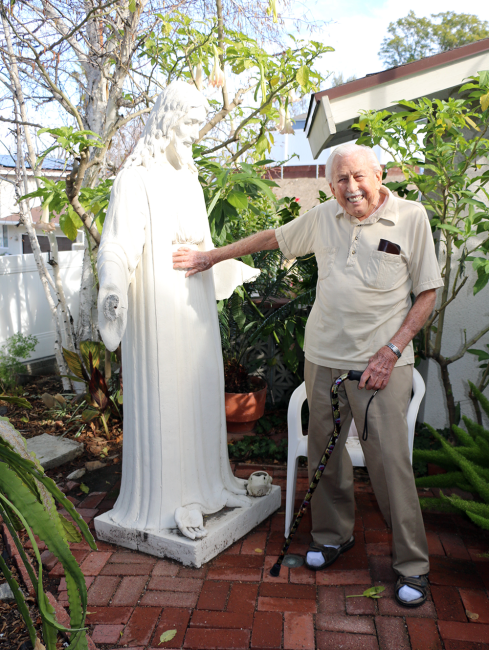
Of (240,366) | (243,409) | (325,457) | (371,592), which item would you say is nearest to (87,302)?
(240,366)

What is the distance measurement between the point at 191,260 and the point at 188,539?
149 centimetres

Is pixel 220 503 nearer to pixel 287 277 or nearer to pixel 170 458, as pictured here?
pixel 170 458

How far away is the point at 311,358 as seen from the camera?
110 inches

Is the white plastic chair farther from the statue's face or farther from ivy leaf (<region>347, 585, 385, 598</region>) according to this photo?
the statue's face

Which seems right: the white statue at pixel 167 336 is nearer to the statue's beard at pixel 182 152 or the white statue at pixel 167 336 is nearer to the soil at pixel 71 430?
the statue's beard at pixel 182 152

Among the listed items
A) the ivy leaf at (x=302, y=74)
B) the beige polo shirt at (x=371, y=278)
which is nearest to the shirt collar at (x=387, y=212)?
the beige polo shirt at (x=371, y=278)

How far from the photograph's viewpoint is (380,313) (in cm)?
255

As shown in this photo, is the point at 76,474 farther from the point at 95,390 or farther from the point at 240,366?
the point at 240,366

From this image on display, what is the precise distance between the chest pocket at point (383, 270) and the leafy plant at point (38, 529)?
1.63 metres

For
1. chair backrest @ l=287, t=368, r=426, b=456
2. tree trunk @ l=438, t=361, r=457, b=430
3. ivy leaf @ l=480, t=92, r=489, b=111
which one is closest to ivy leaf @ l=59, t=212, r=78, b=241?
chair backrest @ l=287, t=368, r=426, b=456

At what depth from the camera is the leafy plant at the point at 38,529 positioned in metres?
1.51

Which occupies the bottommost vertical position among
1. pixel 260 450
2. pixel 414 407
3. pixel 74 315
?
pixel 260 450

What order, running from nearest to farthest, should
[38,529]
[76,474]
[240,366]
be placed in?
[38,529]
[76,474]
[240,366]

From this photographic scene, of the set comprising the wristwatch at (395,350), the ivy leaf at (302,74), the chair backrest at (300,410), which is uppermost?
the ivy leaf at (302,74)
